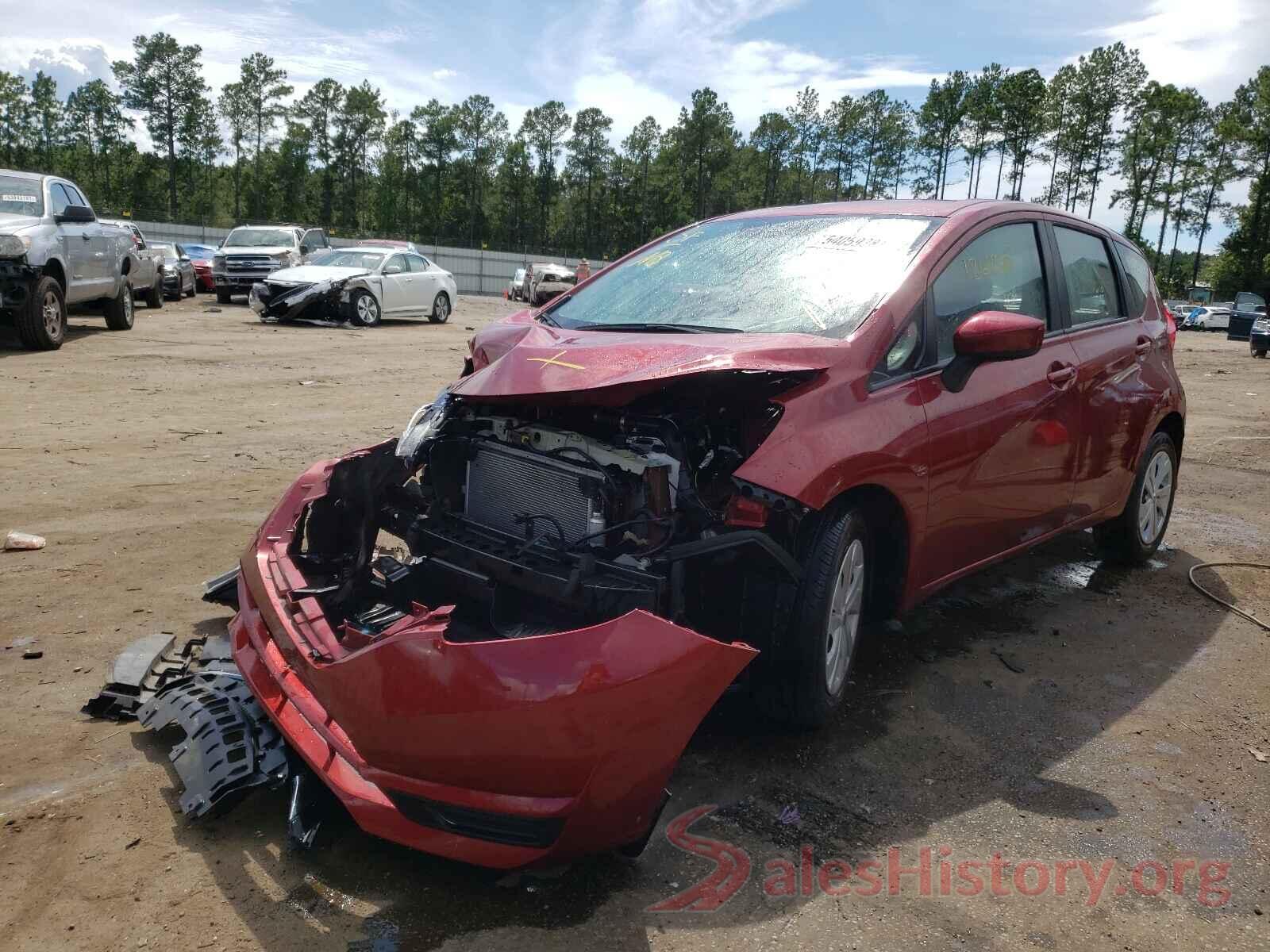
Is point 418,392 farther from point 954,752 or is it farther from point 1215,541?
point 954,752

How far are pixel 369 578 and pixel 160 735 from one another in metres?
0.81

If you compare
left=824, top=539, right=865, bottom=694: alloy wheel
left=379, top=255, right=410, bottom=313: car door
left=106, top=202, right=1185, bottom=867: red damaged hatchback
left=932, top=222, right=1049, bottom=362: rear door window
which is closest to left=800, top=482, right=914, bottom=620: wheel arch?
left=106, top=202, right=1185, bottom=867: red damaged hatchback

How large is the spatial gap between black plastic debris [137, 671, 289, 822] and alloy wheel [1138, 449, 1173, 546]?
182 inches

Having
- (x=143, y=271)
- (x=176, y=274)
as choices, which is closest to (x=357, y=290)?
(x=143, y=271)

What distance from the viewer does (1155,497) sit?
18.4 feet

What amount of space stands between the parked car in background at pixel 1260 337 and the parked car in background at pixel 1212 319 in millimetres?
26201

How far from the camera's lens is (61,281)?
39.2 feet

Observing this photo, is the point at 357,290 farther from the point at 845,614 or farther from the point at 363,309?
the point at 845,614

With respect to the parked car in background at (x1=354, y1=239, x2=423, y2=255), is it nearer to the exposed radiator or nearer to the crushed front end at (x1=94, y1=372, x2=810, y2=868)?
the crushed front end at (x1=94, y1=372, x2=810, y2=868)

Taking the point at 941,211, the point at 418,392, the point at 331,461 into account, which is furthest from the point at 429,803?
the point at 418,392

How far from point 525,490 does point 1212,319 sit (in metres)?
51.7

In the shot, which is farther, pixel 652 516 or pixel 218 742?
pixel 652 516

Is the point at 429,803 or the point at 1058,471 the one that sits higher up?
the point at 1058,471

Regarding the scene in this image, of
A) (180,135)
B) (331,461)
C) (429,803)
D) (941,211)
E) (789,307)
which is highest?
(180,135)
